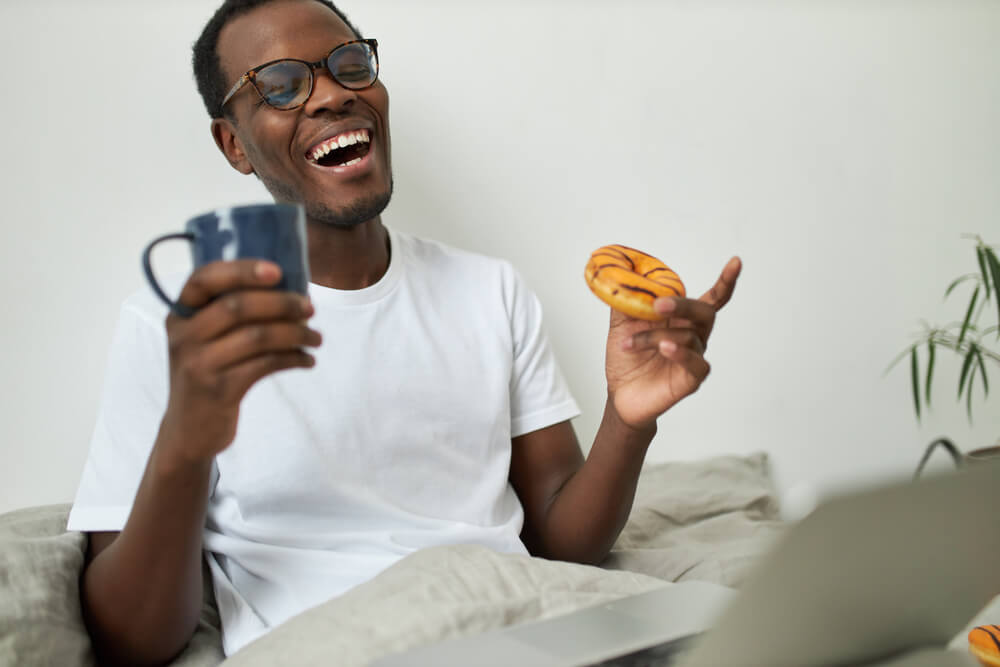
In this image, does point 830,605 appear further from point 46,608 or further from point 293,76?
point 293,76

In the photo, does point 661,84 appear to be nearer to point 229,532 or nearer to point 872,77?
point 872,77

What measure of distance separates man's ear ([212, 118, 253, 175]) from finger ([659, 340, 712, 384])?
74 cm

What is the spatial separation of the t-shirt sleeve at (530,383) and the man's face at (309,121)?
291mm

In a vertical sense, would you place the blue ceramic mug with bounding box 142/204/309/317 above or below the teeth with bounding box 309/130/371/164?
below

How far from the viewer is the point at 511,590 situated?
873 mm

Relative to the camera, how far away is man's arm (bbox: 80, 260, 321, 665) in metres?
0.75

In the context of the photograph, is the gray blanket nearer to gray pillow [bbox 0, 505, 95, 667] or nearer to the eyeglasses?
gray pillow [bbox 0, 505, 95, 667]

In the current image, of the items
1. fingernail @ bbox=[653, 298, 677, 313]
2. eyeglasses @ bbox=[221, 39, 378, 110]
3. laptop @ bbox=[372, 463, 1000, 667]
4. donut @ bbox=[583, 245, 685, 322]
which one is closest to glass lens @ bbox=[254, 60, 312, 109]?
eyeglasses @ bbox=[221, 39, 378, 110]

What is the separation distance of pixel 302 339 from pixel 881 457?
5.61ft

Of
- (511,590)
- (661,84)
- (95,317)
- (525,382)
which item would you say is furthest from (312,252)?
(661,84)

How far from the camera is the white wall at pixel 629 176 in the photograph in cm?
150

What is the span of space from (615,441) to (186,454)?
57 cm

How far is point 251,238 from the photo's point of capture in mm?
737

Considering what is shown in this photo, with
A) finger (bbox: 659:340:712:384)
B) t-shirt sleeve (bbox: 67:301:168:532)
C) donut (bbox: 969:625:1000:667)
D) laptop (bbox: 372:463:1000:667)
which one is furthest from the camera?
t-shirt sleeve (bbox: 67:301:168:532)
